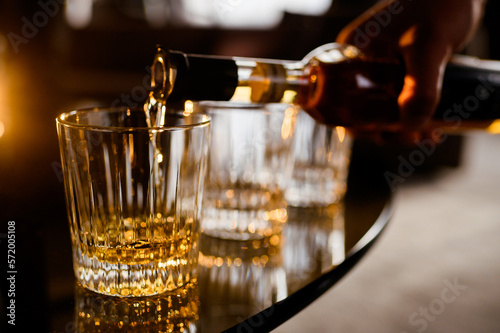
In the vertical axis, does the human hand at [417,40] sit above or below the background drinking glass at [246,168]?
above

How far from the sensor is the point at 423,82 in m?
0.69

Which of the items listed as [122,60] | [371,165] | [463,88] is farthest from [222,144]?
[122,60]

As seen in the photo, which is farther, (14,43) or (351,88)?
(14,43)

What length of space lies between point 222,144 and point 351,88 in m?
0.18

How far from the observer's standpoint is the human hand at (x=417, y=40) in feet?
2.29

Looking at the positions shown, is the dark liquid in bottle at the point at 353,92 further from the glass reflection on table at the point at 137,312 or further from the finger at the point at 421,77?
the glass reflection on table at the point at 137,312

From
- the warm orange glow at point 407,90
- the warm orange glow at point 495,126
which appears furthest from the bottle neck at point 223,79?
the warm orange glow at point 495,126

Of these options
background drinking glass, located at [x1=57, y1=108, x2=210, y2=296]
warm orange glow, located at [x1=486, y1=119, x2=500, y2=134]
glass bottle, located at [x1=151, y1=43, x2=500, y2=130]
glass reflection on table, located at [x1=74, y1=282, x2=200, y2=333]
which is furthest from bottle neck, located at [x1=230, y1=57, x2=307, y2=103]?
warm orange glow, located at [x1=486, y1=119, x2=500, y2=134]

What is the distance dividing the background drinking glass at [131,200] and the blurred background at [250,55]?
0.49 feet

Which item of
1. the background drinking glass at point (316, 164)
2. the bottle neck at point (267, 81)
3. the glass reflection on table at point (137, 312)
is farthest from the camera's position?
the background drinking glass at point (316, 164)

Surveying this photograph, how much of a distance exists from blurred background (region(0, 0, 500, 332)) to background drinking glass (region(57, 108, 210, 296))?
15cm

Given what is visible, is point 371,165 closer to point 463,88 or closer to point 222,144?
point 463,88

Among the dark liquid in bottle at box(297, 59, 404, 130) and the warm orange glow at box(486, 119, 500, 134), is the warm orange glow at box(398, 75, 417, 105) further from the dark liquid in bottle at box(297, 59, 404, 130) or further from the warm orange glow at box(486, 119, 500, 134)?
the warm orange glow at box(486, 119, 500, 134)

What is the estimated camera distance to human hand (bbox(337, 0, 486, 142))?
2.29 feet
